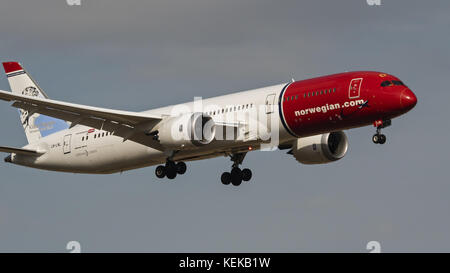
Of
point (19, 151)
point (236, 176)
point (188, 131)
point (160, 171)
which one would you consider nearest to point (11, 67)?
point (19, 151)

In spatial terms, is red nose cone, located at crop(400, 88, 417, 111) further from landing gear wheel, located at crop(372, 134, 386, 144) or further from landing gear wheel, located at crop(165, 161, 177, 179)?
landing gear wheel, located at crop(165, 161, 177, 179)

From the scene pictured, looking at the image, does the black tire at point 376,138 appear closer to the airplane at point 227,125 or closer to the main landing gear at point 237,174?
the airplane at point 227,125

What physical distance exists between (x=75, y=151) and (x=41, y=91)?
A: 8.76 metres

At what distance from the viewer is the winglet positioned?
71625 mm

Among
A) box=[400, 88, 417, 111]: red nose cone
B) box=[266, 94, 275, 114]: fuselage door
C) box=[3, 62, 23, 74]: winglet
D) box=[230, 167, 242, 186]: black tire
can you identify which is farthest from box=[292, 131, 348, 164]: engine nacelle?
box=[3, 62, 23, 74]: winglet

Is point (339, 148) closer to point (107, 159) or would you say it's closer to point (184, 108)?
point (184, 108)

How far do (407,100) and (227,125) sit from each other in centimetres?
1017

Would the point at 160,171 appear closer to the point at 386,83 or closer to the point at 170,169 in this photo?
the point at 170,169

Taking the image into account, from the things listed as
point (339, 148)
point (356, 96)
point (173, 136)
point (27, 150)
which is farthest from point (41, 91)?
point (356, 96)

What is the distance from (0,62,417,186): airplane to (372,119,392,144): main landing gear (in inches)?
1.7

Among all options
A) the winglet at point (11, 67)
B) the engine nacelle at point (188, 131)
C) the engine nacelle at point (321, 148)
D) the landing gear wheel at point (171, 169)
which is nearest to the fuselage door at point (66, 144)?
the landing gear wheel at point (171, 169)

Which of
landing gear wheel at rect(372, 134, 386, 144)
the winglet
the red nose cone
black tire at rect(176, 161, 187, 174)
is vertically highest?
the winglet

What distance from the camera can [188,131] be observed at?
Result: 55156 mm

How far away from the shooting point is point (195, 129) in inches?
2175
